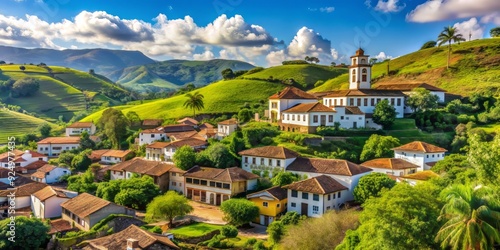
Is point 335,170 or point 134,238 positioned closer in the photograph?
point 134,238

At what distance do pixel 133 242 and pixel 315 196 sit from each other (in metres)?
16.4

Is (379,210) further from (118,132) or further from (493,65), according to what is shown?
(493,65)

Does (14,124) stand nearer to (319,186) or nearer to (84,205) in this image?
(84,205)

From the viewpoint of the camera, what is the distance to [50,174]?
5359 centimetres

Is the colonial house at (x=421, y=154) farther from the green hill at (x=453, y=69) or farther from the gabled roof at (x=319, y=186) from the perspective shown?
the green hill at (x=453, y=69)

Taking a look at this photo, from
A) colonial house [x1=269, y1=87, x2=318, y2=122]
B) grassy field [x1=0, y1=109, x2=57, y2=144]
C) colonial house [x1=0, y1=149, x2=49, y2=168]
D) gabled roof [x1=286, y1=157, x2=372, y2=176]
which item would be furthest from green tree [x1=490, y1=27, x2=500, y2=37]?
grassy field [x1=0, y1=109, x2=57, y2=144]

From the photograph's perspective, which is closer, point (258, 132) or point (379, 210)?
point (379, 210)

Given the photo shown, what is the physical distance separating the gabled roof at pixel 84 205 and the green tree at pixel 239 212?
10495 millimetres

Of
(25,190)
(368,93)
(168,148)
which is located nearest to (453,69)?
(368,93)

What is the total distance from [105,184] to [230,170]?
14.1 metres

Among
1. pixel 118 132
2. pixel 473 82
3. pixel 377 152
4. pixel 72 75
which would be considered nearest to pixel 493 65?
pixel 473 82

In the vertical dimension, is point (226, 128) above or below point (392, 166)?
above

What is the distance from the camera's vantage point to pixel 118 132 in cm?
6781

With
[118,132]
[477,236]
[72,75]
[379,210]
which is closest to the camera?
[477,236]
